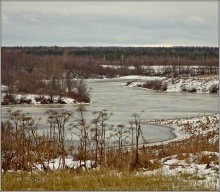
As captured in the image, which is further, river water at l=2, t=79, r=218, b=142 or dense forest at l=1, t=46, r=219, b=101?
dense forest at l=1, t=46, r=219, b=101

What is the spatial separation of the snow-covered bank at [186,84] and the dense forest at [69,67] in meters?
1.22

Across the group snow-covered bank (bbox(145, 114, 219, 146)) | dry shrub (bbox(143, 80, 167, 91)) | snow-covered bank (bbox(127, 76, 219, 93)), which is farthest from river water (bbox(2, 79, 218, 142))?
snow-covered bank (bbox(127, 76, 219, 93))

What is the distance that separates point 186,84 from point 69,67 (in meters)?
12.4

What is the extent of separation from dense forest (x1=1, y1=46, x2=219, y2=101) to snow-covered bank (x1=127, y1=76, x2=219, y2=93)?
1221 mm

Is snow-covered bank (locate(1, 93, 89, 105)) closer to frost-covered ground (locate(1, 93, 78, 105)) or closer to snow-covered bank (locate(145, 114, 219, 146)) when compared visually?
frost-covered ground (locate(1, 93, 78, 105))

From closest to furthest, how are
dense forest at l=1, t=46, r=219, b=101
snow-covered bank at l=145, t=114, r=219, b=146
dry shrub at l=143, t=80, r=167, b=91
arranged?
snow-covered bank at l=145, t=114, r=219, b=146 < dense forest at l=1, t=46, r=219, b=101 < dry shrub at l=143, t=80, r=167, b=91

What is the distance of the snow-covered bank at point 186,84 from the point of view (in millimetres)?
38375

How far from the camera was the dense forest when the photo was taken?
845 inches

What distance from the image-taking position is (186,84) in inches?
1610

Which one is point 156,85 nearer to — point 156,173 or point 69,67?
point 69,67

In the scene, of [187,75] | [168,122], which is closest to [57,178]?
[168,122]

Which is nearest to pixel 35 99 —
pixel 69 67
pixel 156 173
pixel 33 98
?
pixel 33 98

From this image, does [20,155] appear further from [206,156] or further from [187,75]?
[187,75]

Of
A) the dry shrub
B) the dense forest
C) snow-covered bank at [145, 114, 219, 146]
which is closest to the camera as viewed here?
snow-covered bank at [145, 114, 219, 146]
